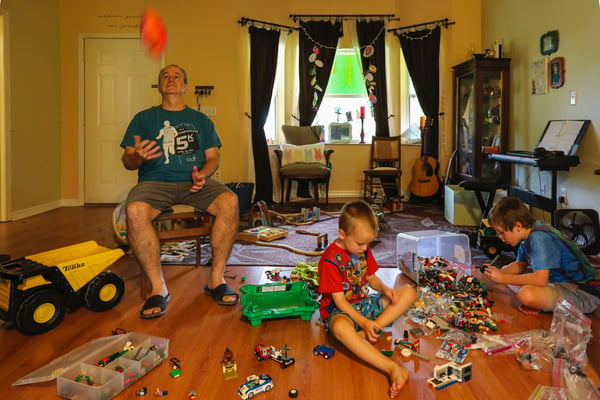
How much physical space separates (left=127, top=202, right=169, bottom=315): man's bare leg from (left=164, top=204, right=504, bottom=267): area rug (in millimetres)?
863

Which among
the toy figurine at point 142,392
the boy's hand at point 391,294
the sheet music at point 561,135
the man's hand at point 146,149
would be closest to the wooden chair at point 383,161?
the sheet music at point 561,135

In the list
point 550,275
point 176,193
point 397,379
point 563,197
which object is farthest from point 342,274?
point 563,197

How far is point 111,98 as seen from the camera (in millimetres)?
6074

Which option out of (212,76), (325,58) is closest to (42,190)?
(212,76)

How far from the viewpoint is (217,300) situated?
247 centimetres

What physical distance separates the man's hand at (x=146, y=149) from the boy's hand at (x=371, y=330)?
145 centimetres

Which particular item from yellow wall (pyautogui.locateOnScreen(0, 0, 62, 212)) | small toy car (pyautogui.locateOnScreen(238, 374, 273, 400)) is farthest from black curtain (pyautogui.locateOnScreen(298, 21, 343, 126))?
small toy car (pyautogui.locateOnScreen(238, 374, 273, 400))

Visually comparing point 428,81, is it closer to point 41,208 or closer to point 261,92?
point 261,92

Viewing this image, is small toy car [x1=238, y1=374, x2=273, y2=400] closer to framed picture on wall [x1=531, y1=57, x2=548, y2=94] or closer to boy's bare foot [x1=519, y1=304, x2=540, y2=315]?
boy's bare foot [x1=519, y1=304, x2=540, y2=315]

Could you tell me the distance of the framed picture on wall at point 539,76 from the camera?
4.47m

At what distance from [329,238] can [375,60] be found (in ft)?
10.9

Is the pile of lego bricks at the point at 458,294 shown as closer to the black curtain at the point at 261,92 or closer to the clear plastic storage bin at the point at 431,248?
the clear plastic storage bin at the point at 431,248

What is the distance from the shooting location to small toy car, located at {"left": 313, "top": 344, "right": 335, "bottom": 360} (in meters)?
1.84

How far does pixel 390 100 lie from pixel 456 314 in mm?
4920
